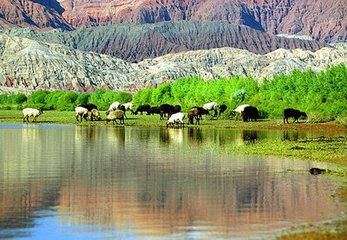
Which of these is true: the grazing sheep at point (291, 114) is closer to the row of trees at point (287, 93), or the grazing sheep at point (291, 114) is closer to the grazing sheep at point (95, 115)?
the row of trees at point (287, 93)

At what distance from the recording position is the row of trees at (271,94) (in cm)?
8800

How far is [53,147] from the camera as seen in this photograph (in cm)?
4362

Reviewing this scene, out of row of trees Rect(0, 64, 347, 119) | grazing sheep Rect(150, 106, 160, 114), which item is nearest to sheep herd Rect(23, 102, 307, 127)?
row of trees Rect(0, 64, 347, 119)

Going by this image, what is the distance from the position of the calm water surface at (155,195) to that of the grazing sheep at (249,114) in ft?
144

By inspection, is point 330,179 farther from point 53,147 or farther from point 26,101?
point 26,101

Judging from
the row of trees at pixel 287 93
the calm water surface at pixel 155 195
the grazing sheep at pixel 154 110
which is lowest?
the calm water surface at pixel 155 195

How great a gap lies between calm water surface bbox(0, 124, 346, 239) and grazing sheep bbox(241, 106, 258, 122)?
43.8 m

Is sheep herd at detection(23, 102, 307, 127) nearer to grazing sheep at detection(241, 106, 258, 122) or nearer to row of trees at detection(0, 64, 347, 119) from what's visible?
grazing sheep at detection(241, 106, 258, 122)

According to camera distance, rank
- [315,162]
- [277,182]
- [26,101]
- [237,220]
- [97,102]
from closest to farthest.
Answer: [237,220], [277,182], [315,162], [97,102], [26,101]

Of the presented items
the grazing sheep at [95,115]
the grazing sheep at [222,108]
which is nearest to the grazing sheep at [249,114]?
the grazing sheep at [222,108]

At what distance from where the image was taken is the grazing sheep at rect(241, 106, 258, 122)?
273ft

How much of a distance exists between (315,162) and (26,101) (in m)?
138

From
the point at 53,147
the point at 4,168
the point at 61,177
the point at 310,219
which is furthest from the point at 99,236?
the point at 53,147

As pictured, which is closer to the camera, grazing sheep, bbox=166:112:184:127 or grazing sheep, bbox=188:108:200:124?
grazing sheep, bbox=166:112:184:127
